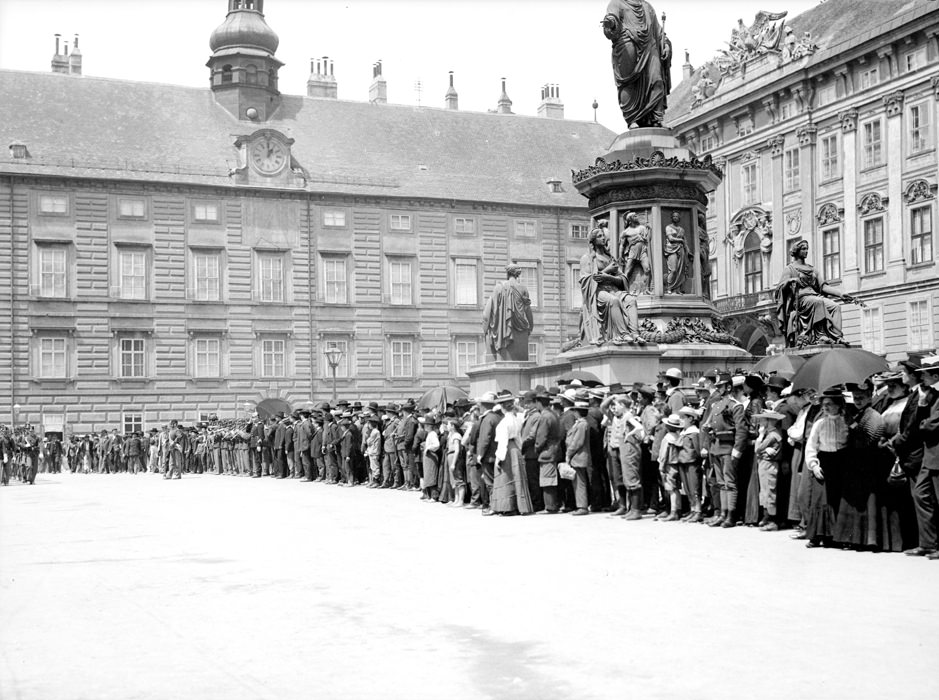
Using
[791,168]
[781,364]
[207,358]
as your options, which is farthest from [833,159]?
[781,364]

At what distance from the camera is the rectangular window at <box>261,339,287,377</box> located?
56.7 meters

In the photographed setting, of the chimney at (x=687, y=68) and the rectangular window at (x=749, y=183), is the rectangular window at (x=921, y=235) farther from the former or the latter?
the chimney at (x=687, y=68)

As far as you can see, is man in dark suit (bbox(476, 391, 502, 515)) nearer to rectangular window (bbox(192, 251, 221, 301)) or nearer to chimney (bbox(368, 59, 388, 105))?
rectangular window (bbox(192, 251, 221, 301))

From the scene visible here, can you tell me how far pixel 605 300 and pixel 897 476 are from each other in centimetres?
838

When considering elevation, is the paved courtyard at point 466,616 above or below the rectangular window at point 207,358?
below

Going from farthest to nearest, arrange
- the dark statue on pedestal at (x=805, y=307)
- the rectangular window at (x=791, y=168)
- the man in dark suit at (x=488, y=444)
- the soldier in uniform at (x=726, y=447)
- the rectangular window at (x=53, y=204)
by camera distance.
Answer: the rectangular window at (x=53, y=204) → the rectangular window at (x=791, y=168) → the dark statue on pedestal at (x=805, y=307) → the man in dark suit at (x=488, y=444) → the soldier in uniform at (x=726, y=447)

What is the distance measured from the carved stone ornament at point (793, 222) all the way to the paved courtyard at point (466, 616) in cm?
3536

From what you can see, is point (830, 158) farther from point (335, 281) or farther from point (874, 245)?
point (335, 281)

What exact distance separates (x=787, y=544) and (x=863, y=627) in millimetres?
4779

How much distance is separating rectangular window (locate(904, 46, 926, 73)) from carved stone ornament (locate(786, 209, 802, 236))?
7.69m

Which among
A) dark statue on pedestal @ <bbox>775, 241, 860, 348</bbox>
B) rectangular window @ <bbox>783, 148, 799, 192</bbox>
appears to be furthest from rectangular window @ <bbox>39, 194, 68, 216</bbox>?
dark statue on pedestal @ <bbox>775, 241, 860, 348</bbox>

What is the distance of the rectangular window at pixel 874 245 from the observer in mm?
43500

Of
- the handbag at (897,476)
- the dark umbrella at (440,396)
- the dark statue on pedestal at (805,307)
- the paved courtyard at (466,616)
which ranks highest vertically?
the dark statue on pedestal at (805,307)

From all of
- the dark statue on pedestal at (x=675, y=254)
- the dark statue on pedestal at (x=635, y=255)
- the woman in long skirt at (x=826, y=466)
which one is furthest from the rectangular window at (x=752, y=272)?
the woman in long skirt at (x=826, y=466)
